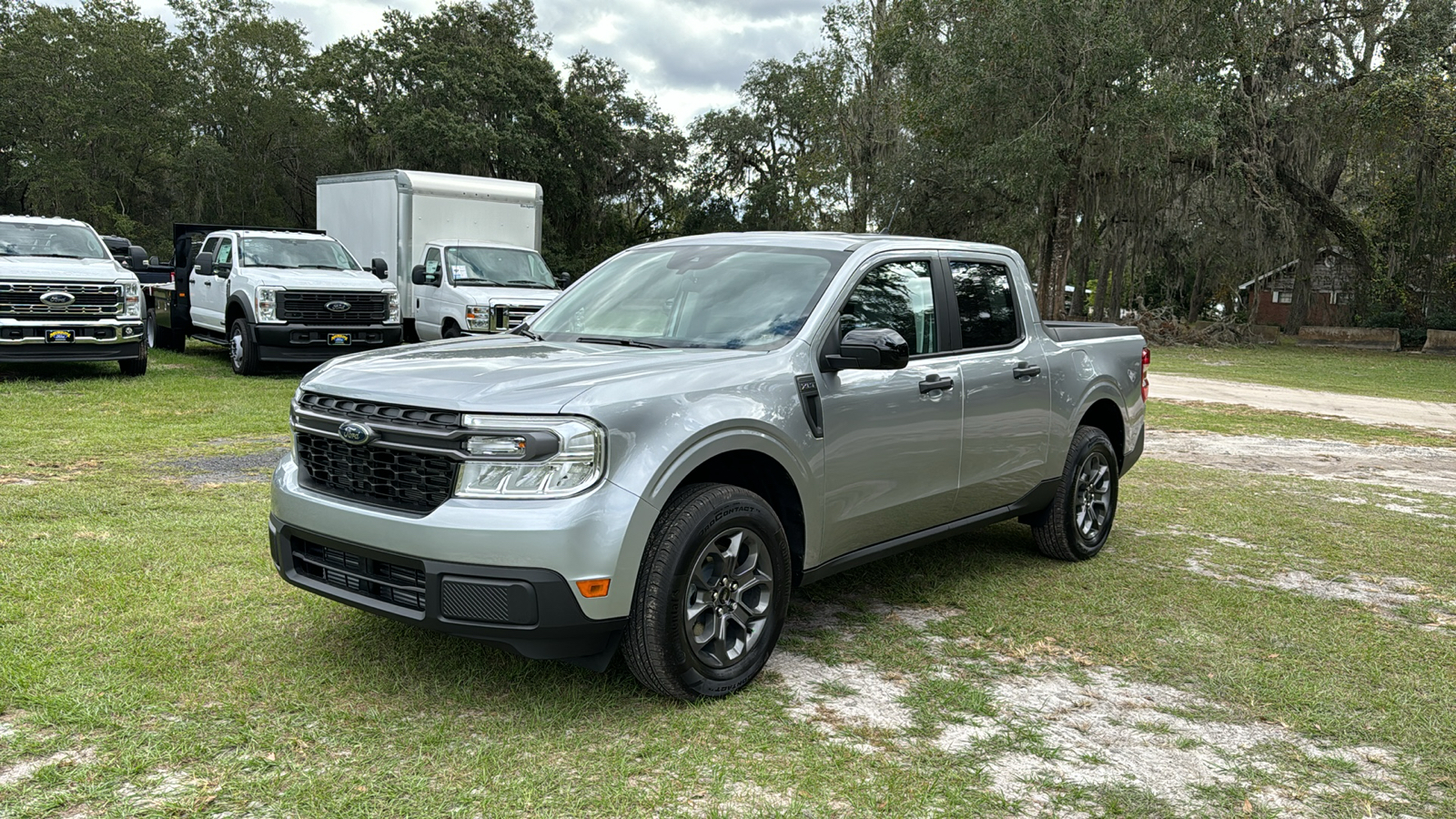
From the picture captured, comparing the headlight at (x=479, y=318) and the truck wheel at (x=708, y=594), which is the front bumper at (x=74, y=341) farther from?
the truck wheel at (x=708, y=594)

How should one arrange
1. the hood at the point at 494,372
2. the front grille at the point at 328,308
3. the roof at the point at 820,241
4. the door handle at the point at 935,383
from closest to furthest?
1. the hood at the point at 494,372
2. the door handle at the point at 935,383
3. the roof at the point at 820,241
4. the front grille at the point at 328,308

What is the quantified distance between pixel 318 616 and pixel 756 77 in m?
46.5

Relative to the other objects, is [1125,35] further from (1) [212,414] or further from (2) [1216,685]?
(2) [1216,685]

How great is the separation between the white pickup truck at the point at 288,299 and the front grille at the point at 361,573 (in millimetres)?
9661

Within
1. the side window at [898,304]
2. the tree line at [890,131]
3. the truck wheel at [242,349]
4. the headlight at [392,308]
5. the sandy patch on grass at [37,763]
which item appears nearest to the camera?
the sandy patch on grass at [37,763]

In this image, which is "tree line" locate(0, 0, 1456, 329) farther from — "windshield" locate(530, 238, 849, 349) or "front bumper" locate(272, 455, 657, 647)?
"front bumper" locate(272, 455, 657, 647)

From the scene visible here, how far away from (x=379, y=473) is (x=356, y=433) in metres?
0.16

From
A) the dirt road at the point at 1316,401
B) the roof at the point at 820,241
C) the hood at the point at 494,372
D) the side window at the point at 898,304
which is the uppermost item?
the roof at the point at 820,241

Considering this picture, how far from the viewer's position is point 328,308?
555 inches

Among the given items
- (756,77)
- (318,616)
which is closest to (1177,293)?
(756,77)

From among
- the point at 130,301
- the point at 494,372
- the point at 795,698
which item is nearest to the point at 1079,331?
the point at 795,698

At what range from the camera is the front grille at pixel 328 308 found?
1389cm

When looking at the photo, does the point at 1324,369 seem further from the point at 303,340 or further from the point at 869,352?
the point at 869,352

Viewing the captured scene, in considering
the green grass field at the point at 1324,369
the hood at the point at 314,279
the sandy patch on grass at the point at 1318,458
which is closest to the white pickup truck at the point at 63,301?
the hood at the point at 314,279
